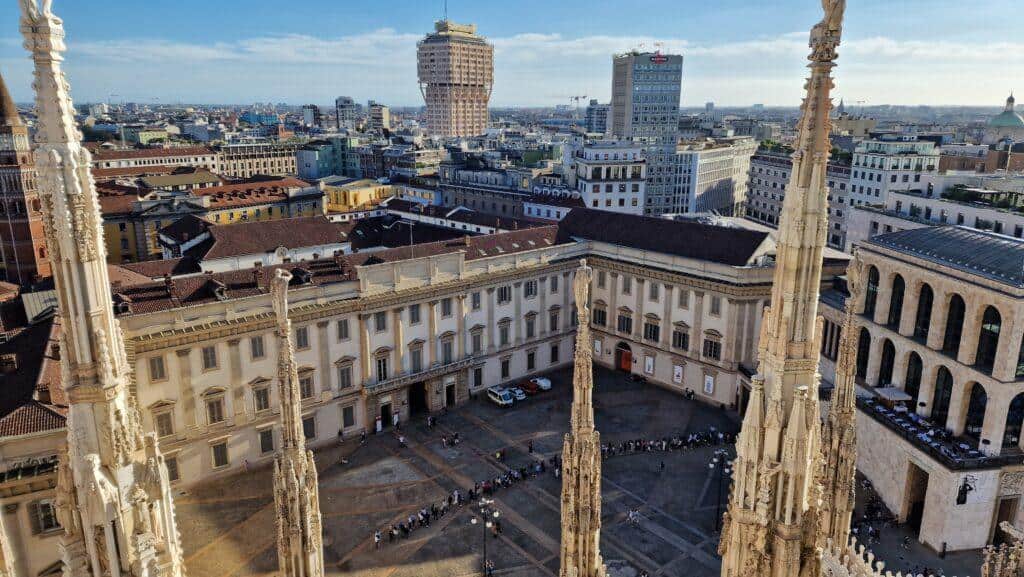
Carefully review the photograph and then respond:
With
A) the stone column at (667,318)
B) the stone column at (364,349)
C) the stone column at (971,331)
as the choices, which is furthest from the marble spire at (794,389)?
the stone column at (667,318)

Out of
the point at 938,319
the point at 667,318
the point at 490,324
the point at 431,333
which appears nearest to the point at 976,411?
the point at 938,319

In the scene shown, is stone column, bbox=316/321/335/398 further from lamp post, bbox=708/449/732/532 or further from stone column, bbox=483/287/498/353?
lamp post, bbox=708/449/732/532

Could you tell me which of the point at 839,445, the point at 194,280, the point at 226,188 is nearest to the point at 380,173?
the point at 226,188

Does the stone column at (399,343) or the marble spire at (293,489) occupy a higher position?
the marble spire at (293,489)

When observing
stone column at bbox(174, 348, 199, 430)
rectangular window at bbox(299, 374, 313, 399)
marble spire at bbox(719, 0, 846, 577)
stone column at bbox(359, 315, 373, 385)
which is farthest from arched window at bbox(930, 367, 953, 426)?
stone column at bbox(174, 348, 199, 430)

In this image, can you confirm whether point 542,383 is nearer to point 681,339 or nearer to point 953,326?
point 681,339

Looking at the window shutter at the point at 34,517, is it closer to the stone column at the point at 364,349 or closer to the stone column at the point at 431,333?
the stone column at the point at 364,349
